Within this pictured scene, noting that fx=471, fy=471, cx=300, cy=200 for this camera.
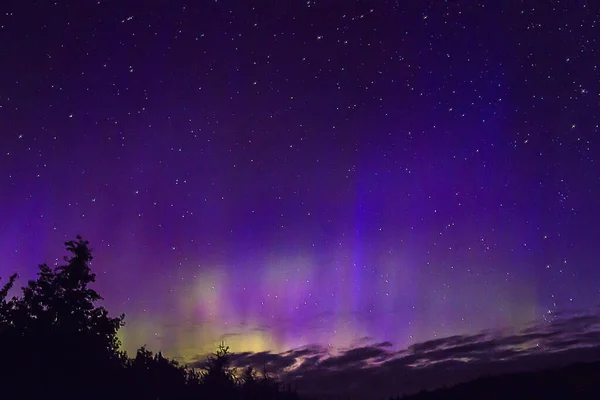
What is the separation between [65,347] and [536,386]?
1289 inches

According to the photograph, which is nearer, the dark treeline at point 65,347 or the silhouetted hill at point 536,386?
the dark treeline at point 65,347

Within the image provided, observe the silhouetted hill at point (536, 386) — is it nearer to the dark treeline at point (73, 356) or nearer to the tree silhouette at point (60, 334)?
the dark treeline at point (73, 356)

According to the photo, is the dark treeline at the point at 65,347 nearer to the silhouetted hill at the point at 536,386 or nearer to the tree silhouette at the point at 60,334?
the tree silhouette at the point at 60,334

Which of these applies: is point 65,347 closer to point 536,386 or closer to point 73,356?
point 73,356

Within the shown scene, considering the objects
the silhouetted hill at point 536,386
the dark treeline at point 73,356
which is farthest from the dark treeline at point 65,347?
the silhouetted hill at point 536,386

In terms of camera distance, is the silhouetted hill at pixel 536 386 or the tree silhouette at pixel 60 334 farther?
the silhouetted hill at pixel 536 386

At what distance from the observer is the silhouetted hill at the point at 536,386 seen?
32.8 meters

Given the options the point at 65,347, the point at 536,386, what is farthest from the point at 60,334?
the point at 536,386

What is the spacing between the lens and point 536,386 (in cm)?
3569

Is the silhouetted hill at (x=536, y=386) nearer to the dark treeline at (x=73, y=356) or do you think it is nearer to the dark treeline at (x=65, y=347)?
the dark treeline at (x=73, y=356)

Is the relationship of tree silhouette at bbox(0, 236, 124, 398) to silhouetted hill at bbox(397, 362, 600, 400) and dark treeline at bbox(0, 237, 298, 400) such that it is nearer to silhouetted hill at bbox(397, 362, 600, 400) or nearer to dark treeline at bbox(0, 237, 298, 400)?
dark treeline at bbox(0, 237, 298, 400)

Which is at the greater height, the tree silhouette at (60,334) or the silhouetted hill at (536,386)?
the tree silhouette at (60,334)

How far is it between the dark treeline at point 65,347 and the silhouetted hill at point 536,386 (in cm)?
2524

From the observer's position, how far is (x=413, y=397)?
44406 millimetres
